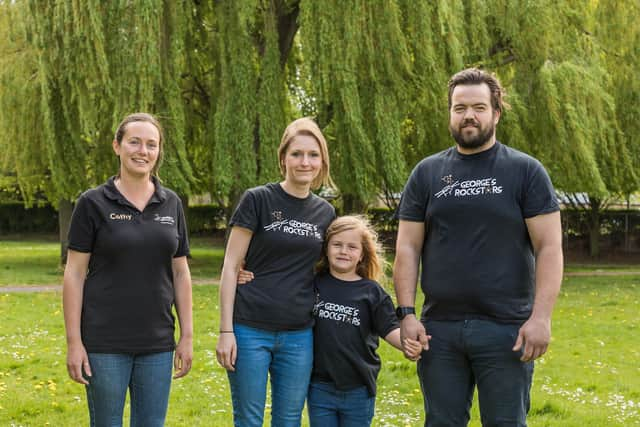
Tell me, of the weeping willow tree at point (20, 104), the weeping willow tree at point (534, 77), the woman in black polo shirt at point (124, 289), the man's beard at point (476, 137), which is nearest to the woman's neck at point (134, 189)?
the woman in black polo shirt at point (124, 289)

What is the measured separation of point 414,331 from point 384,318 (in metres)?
0.35

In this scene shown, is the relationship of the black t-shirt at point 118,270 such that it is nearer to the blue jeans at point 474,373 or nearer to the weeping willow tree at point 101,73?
the blue jeans at point 474,373

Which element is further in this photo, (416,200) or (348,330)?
(348,330)

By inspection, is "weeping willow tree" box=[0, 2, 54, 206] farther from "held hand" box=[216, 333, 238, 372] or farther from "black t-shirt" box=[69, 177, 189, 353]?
"held hand" box=[216, 333, 238, 372]

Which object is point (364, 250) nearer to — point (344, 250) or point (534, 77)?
point (344, 250)

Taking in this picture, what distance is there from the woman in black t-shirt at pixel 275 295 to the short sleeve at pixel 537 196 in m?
0.99

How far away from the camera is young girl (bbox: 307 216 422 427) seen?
3.61 m

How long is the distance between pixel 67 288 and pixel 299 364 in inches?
44.2

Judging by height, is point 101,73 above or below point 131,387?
above

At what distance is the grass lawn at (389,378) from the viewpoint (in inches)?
218

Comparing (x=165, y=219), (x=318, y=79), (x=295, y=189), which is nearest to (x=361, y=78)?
(x=318, y=79)

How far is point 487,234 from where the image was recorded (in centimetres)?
322

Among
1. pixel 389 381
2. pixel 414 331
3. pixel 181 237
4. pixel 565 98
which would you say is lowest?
pixel 389 381

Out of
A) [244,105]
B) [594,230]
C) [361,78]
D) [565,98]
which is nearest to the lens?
[361,78]
